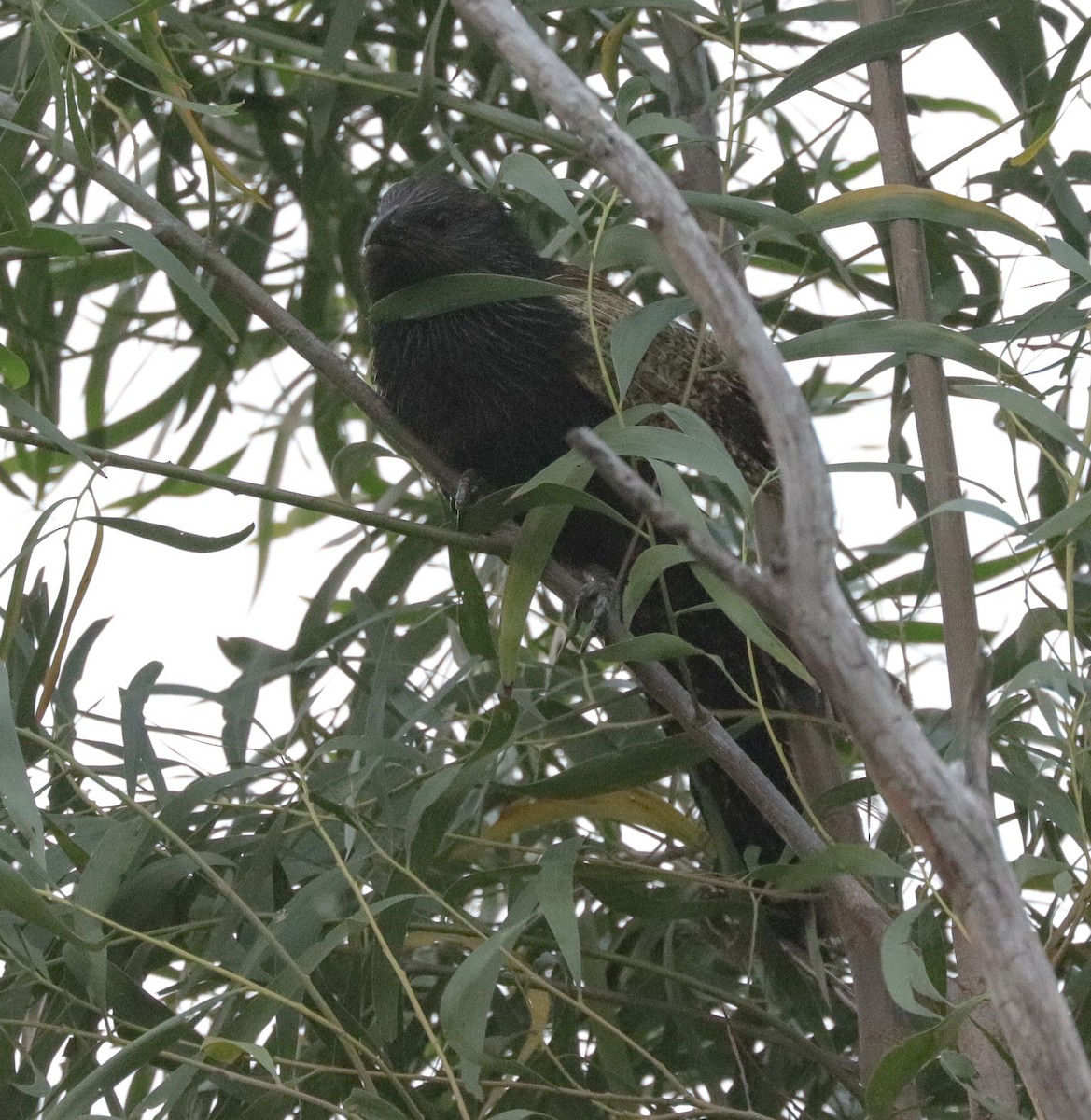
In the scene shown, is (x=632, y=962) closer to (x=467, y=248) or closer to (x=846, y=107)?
(x=846, y=107)

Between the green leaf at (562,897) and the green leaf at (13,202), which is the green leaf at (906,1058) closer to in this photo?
the green leaf at (562,897)

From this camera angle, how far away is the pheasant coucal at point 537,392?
65.9 inches

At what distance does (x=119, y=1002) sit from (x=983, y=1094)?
0.65 metres

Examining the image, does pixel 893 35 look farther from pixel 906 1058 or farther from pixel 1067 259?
pixel 906 1058

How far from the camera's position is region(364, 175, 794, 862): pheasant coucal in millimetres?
1674

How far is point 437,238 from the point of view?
5.90 ft

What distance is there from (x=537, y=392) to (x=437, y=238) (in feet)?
0.84

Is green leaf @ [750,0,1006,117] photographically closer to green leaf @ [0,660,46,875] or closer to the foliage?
the foliage

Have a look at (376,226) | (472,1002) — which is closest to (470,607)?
(472,1002)

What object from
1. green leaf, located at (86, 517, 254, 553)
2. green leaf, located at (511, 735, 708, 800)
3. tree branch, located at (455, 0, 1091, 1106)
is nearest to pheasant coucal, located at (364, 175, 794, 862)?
green leaf, located at (511, 735, 708, 800)

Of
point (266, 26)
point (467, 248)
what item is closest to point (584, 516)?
point (467, 248)

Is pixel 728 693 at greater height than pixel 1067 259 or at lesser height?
lesser

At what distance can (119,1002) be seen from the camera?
117 centimetres

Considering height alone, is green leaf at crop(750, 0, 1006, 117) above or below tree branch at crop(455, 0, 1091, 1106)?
above
